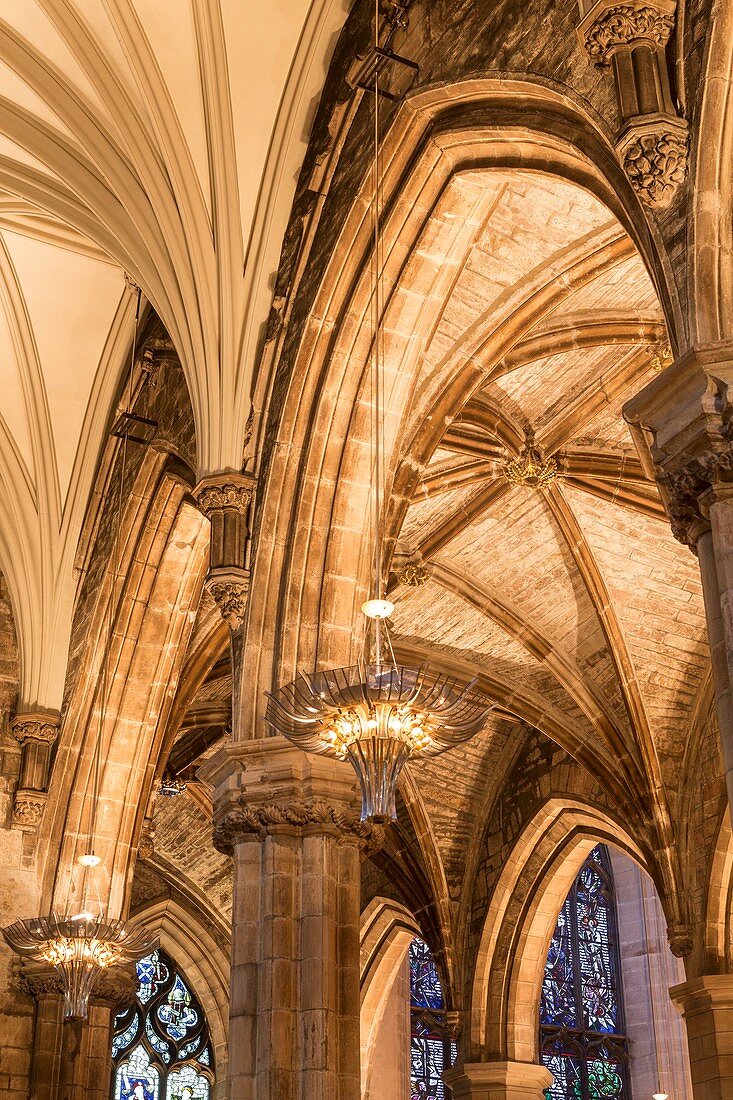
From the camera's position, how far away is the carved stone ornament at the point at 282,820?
9.01m

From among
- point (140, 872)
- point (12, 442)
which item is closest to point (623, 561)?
point (12, 442)

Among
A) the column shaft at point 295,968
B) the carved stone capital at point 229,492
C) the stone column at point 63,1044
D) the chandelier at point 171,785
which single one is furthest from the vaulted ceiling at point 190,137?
the chandelier at point 171,785

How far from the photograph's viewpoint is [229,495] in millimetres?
10148

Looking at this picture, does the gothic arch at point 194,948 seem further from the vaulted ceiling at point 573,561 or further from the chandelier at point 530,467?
the chandelier at point 530,467

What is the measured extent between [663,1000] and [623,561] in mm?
9304

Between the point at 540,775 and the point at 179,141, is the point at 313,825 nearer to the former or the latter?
the point at 179,141

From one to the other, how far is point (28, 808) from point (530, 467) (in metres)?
5.13

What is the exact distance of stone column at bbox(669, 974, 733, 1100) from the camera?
13.5 m

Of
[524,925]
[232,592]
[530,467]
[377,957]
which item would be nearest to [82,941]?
A: [232,592]

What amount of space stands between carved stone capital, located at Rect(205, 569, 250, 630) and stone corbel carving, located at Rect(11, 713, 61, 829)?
3978 mm

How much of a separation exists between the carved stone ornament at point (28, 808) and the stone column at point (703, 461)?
8.25m

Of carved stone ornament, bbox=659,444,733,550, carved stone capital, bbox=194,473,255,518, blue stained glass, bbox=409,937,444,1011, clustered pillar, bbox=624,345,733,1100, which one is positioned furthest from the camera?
blue stained glass, bbox=409,937,444,1011

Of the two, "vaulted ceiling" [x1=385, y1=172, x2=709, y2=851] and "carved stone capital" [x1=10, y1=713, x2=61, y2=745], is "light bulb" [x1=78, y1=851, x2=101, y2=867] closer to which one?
"carved stone capital" [x1=10, y1=713, x2=61, y2=745]

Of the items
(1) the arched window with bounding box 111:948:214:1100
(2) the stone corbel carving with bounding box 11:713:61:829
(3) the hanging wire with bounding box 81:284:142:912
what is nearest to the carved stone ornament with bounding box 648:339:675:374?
(3) the hanging wire with bounding box 81:284:142:912
